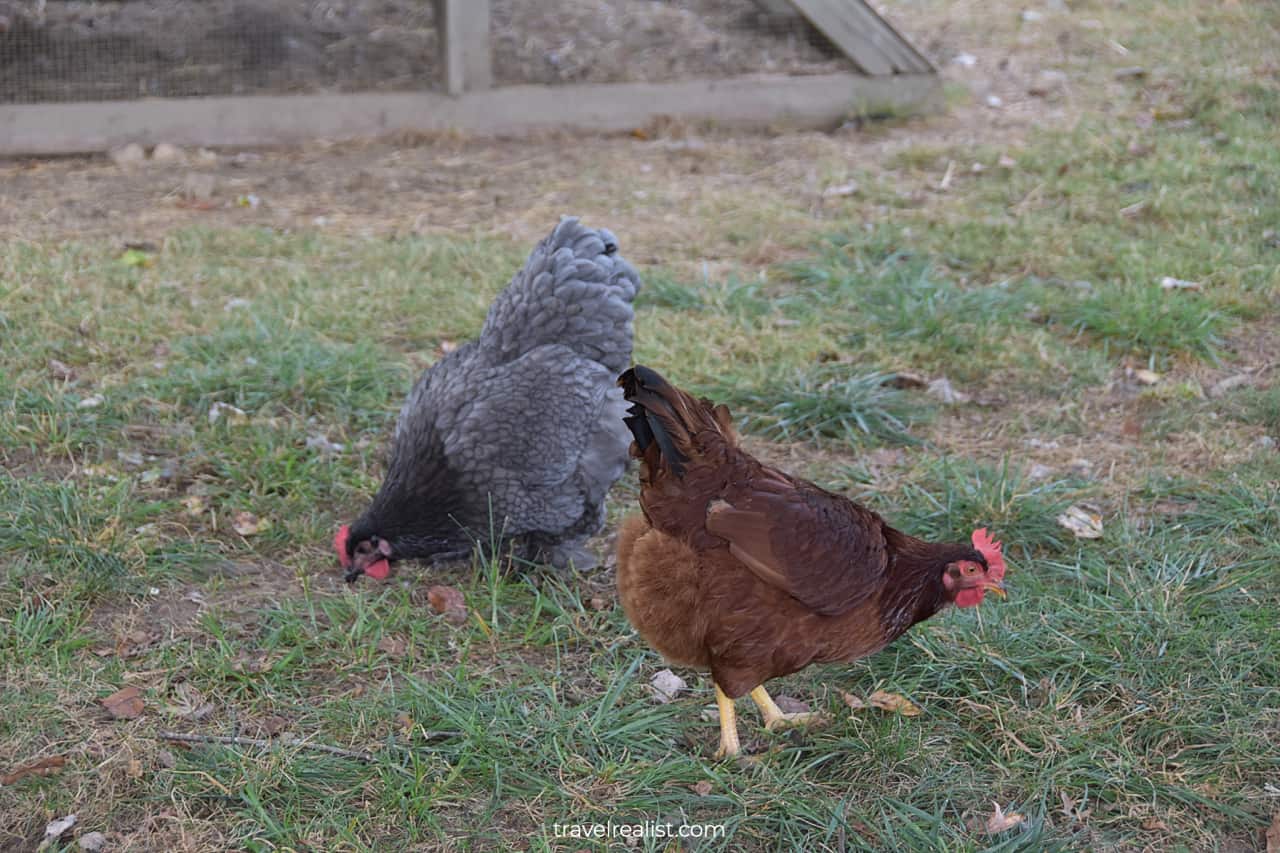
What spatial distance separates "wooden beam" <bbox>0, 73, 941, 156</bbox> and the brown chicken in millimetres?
4458

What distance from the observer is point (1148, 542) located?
317 cm

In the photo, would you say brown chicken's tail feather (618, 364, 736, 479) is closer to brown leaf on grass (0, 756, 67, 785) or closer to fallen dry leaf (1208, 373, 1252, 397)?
brown leaf on grass (0, 756, 67, 785)

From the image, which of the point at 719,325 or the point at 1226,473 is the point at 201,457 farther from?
the point at 1226,473

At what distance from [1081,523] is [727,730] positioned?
1.31m

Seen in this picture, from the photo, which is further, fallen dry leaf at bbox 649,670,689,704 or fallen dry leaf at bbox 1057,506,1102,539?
fallen dry leaf at bbox 1057,506,1102,539

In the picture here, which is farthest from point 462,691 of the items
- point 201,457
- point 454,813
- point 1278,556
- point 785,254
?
point 785,254

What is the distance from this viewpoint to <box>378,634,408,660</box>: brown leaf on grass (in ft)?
9.44

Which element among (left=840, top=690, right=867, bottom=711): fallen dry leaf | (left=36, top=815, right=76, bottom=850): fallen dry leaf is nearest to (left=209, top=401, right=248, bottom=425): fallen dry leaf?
(left=36, top=815, right=76, bottom=850): fallen dry leaf

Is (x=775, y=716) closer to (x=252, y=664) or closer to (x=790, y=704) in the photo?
(x=790, y=704)

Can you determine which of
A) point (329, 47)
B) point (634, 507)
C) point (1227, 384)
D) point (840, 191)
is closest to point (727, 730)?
point (634, 507)

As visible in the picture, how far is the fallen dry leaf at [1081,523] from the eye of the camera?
3221 millimetres

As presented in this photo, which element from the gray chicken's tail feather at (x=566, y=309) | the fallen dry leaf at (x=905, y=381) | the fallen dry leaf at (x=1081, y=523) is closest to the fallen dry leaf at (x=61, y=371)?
the gray chicken's tail feather at (x=566, y=309)

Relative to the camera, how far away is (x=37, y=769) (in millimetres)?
2418

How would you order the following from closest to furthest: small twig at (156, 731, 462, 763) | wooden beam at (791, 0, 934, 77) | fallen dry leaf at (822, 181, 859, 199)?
small twig at (156, 731, 462, 763), fallen dry leaf at (822, 181, 859, 199), wooden beam at (791, 0, 934, 77)
